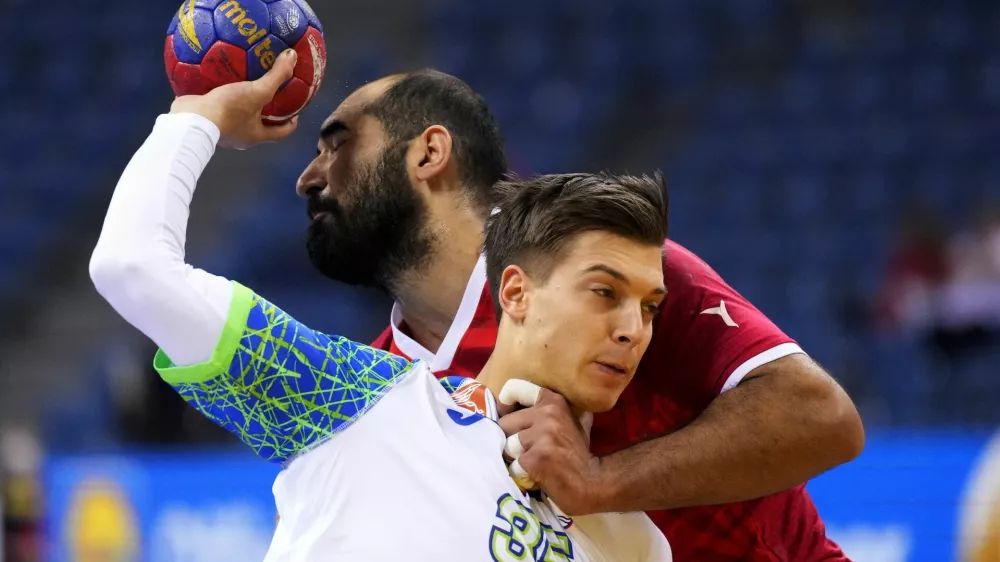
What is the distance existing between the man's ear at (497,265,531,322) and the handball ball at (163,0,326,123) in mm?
638

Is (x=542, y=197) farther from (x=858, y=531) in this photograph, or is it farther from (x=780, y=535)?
(x=858, y=531)

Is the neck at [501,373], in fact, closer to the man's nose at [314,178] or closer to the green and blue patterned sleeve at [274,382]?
the green and blue patterned sleeve at [274,382]

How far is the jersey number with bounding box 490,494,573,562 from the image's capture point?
2.28 metres

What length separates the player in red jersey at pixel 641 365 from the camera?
252cm

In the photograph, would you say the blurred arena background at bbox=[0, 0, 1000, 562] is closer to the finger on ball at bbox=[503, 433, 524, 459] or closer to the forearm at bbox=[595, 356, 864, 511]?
the forearm at bbox=[595, 356, 864, 511]

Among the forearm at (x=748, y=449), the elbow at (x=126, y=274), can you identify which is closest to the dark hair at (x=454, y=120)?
the forearm at (x=748, y=449)

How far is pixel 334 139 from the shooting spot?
131 inches

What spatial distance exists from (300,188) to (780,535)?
4.91 feet

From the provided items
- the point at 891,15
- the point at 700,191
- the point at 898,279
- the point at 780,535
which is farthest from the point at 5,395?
the point at 780,535

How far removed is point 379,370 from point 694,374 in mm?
776

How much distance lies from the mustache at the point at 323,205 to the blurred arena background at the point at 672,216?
15.1 ft

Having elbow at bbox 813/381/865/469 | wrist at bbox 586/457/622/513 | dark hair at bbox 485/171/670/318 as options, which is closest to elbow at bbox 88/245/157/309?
dark hair at bbox 485/171/670/318

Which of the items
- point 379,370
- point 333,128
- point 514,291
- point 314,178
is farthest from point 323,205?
point 379,370

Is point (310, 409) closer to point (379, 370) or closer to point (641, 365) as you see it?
point (379, 370)
